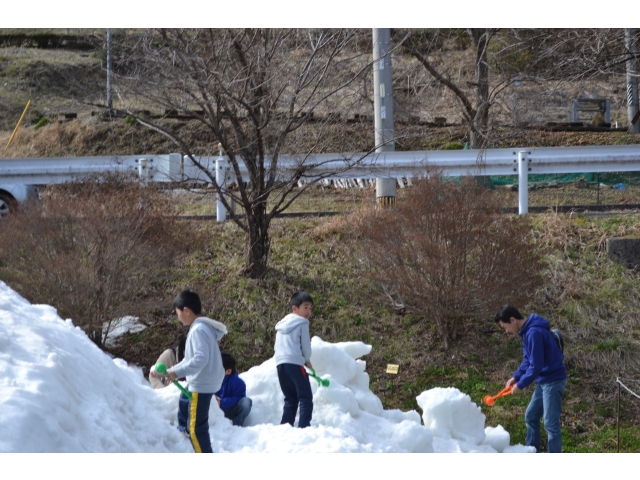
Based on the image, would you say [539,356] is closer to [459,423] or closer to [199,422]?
[459,423]

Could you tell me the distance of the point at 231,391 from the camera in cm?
645

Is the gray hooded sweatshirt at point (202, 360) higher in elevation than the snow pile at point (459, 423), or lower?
higher

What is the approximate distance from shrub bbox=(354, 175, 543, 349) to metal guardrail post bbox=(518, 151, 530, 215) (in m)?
2.06

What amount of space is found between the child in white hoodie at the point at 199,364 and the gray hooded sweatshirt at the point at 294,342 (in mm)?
1113

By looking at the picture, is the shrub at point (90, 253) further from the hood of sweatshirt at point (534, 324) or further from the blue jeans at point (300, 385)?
the hood of sweatshirt at point (534, 324)

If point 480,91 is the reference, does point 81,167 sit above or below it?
below

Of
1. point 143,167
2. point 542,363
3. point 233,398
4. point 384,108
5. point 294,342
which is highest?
point 384,108

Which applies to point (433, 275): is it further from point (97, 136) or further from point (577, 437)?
point (97, 136)

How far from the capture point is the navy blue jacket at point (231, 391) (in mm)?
6371

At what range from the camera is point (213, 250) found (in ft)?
35.0

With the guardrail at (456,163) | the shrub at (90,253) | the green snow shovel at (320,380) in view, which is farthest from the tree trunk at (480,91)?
the green snow shovel at (320,380)

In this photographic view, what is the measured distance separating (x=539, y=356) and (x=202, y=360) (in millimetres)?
2721

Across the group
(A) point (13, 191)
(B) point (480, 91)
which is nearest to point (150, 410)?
(A) point (13, 191)

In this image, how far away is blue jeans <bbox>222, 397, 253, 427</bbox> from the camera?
20.9 feet
